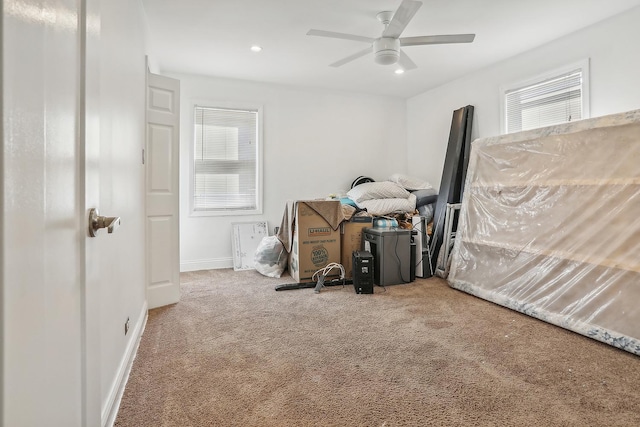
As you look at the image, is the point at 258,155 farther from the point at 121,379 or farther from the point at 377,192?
the point at 121,379

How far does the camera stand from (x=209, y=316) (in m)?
2.77

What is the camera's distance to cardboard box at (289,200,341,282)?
3.76m

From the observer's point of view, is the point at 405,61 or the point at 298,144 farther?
the point at 298,144

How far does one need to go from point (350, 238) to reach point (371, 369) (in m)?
2.16

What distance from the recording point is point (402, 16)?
2422 mm

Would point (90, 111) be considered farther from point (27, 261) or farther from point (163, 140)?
point (163, 140)

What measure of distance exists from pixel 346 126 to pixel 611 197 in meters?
3.46

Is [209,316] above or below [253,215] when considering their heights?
below

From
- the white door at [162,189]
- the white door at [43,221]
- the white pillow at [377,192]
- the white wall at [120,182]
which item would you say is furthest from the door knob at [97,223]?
the white pillow at [377,192]

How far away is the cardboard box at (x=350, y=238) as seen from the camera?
157 inches

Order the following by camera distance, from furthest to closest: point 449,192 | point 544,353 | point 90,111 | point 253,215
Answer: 1. point 253,215
2. point 449,192
3. point 544,353
4. point 90,111

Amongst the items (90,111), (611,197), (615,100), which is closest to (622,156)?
(611,197)

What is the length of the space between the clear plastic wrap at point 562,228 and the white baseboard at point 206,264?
287 cm

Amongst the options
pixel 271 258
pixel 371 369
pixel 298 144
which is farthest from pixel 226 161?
pixel 371 369
